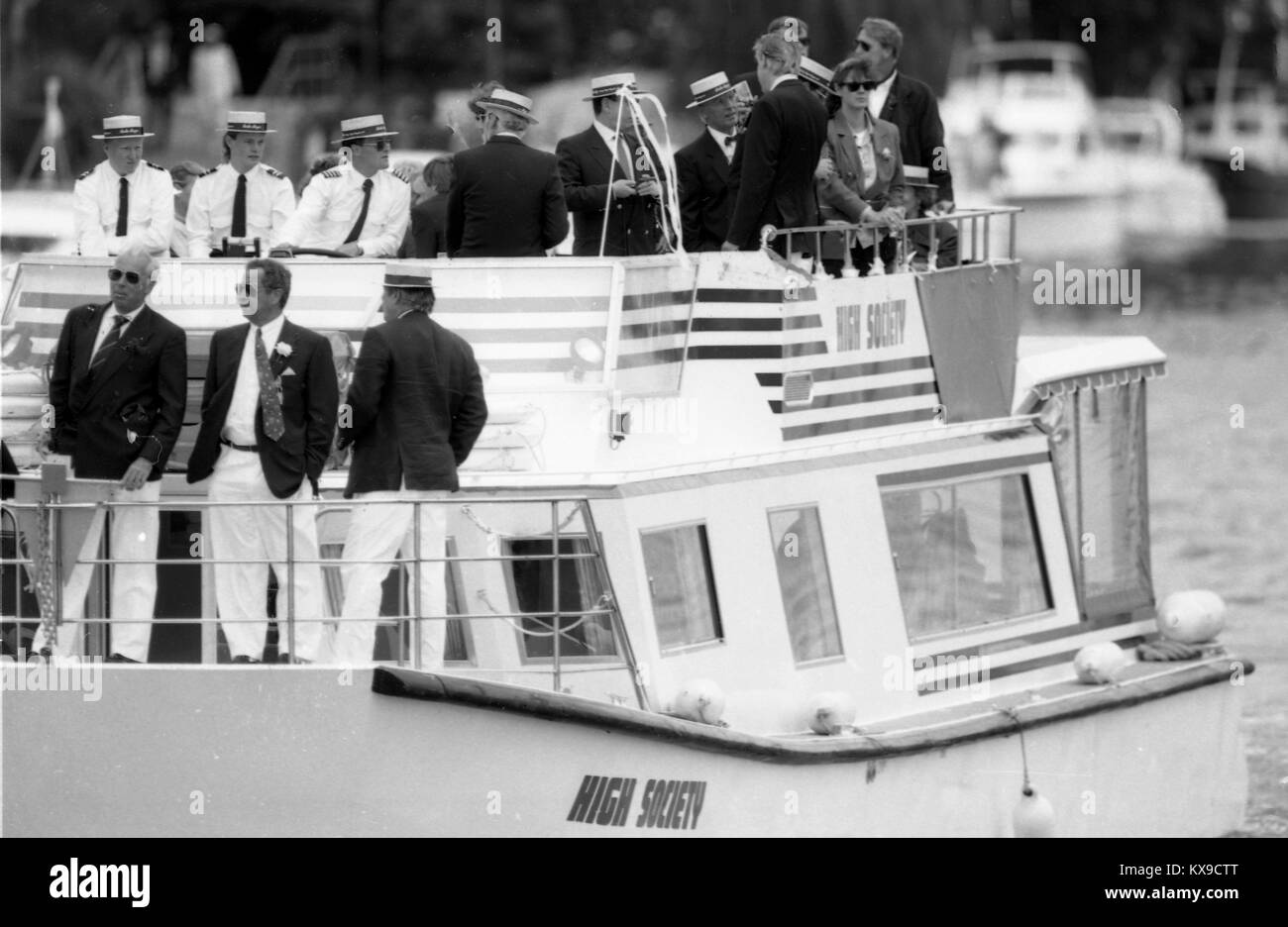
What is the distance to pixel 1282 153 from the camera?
71938 millimetres

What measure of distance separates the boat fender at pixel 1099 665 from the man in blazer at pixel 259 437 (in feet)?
15.0

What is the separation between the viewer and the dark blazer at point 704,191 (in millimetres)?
13305

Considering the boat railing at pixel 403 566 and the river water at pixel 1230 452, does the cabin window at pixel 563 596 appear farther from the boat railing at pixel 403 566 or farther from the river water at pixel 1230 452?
the river water at pixel 1230 452

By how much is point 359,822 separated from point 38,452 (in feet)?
8.90

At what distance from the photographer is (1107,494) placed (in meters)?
14.6

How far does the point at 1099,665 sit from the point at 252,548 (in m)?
4.91

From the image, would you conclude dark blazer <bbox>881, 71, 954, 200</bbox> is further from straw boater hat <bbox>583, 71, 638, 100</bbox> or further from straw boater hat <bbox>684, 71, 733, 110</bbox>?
straw boater hat <bbox>583, 71, 638, 100</bbox>

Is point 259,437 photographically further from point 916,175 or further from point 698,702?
point 916,175

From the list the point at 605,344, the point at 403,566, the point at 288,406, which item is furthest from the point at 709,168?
the point at 403,566

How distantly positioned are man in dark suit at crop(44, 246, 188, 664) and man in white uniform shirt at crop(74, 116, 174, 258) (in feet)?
5.74

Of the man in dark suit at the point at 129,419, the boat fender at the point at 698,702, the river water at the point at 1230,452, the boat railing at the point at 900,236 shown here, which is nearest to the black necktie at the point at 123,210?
the man in dark suit at the point at 129,419

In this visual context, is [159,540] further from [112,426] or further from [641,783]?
[641,783]

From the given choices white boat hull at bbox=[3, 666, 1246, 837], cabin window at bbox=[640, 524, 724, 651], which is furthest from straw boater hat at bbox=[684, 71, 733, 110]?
white boat hull at bbox=[3, 666, 1246, 837]

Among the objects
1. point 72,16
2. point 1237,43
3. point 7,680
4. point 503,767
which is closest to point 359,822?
point 503,767
